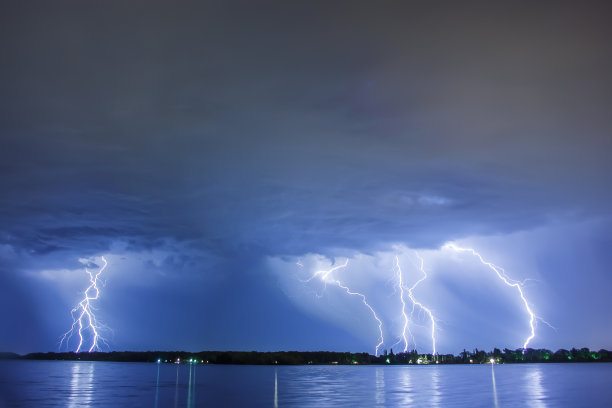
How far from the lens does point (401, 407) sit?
3556 centimetres

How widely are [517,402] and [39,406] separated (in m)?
37.8

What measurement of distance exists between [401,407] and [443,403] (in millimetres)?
5445

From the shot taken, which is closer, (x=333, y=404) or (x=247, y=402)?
(x=333, y=404)

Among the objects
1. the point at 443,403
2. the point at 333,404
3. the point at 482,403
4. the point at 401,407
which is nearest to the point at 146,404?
the point at 333,404

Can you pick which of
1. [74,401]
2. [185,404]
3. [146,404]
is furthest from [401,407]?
[74,401]

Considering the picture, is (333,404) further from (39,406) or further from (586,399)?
(586,399)

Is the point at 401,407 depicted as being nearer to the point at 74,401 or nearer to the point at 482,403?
the point at 482,403

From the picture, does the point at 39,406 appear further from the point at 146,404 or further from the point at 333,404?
the point at 333,404

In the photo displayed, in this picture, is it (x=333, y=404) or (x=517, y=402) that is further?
(x=517, y=402)

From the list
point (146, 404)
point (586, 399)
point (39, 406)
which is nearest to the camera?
point (39, 406)

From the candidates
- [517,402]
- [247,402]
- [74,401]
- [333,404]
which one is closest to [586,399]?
[517,402]

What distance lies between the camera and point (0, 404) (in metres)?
36.0

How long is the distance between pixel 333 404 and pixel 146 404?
1522 cm

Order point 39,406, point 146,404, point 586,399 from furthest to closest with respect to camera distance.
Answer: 1. point 586,399
2. point 146,404
3. point 39,406
